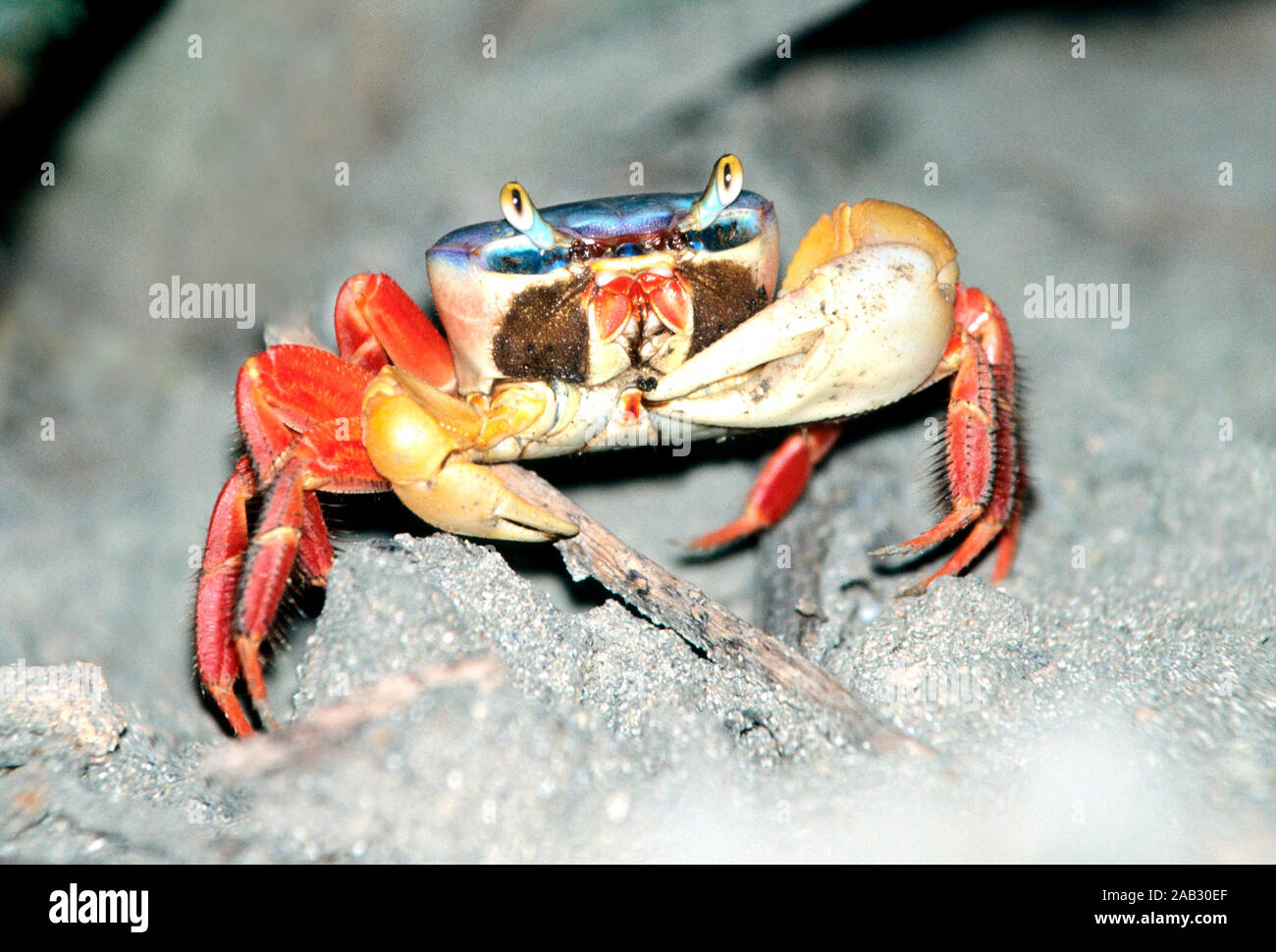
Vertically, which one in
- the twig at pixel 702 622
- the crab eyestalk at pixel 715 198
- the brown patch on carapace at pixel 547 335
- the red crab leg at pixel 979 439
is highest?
the crab eyestalk at pixel 715 198

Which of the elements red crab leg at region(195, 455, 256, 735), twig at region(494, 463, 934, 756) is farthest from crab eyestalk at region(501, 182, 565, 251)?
red crab leg at region(195, 455, 256, 735)

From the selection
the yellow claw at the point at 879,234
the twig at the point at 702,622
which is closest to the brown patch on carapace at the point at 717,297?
the yellow claw at the point at 879,234

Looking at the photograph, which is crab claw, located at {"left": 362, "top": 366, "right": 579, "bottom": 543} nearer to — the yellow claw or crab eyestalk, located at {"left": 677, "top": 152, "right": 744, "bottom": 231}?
crab eyestalk, located at {"left": 677, "top": 152, "right": 744, "bottom": 231}

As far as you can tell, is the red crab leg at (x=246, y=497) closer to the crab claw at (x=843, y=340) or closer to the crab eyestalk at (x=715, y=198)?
the crab claw at (x=843, y=340)

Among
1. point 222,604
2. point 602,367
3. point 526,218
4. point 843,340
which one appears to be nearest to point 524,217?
point 526,218

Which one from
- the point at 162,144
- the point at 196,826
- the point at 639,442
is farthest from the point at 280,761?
the point at 162,144

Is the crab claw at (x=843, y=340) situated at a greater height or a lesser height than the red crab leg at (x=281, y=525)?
greater
